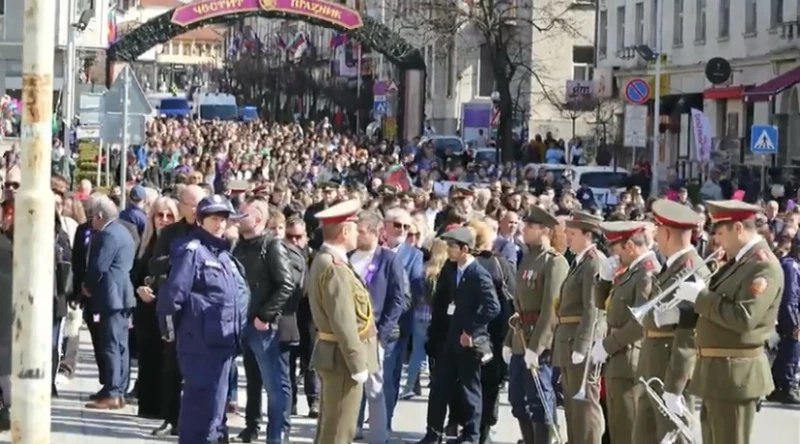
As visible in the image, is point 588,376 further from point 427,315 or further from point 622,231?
point 427,315

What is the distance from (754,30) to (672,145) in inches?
275

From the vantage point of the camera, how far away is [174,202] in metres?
14.2

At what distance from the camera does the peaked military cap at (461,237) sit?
12.7 metres

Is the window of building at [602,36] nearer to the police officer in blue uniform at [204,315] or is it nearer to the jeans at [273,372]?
the jeans at [273,372]

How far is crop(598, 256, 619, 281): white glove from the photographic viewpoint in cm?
1125

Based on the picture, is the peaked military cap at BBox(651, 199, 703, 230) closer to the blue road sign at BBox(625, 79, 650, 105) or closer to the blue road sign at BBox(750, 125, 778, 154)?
the blue road sign at BBox(750, 125, 778, 154)

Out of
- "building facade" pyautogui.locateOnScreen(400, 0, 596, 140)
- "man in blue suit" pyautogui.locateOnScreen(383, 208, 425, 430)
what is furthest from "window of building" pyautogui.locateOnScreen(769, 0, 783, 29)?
"man in blue suit" pyautogui.locateOnScreen(383, 208, 425, 430)

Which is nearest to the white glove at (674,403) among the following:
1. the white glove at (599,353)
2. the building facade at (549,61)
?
the white glove at (599,353)

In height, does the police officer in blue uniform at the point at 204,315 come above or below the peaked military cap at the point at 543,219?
below

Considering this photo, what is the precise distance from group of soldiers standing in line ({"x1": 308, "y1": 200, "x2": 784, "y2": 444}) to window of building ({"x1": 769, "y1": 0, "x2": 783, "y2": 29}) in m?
31.8

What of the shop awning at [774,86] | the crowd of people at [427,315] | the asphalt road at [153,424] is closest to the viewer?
the crowd of people at [427,315]

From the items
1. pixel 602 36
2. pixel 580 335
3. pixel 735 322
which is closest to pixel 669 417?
pixel 735 322

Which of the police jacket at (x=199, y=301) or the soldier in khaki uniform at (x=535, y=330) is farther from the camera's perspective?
the soldier in khaki uniform at (x=535, y=330)

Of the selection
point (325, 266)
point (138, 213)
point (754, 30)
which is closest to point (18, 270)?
point (325, 266)
